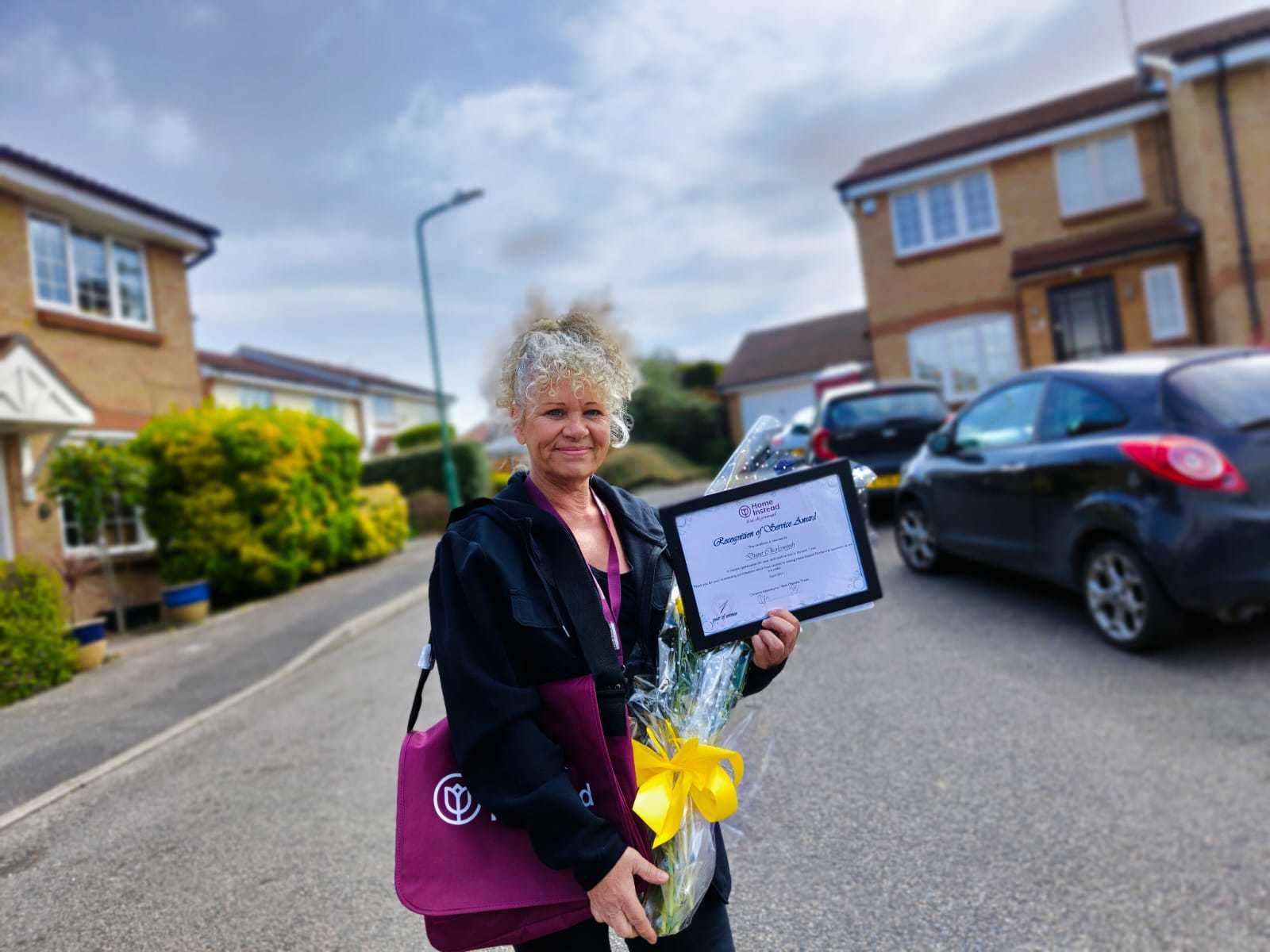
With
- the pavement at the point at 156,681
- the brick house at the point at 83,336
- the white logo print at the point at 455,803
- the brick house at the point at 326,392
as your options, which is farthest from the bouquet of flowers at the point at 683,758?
the brick house at the point at 326,392

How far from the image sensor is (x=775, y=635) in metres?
1.81

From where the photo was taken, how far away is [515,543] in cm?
172

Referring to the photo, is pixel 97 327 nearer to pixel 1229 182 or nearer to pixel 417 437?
pixel 1229 182

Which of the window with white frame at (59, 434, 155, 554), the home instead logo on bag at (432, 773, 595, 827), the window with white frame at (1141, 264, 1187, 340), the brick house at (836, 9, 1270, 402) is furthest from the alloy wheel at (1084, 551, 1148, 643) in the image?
the window with white frame at (1141, 264, 1187, 340)

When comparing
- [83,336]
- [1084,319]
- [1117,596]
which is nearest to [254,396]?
[83,336]

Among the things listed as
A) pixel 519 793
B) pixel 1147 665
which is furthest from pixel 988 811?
pixel 519 793

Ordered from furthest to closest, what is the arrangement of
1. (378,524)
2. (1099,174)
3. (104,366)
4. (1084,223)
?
(1084,223), (1099,174), (378,524), (104,366)

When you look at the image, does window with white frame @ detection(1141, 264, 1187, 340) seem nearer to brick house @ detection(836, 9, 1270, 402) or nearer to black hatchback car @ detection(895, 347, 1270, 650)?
brick house @ detection(836, 9, 1270, 402)

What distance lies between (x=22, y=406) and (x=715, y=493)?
10437 millimetres

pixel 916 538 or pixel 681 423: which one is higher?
pixel 681 423

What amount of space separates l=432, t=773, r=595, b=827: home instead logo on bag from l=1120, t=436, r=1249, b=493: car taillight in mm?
4304

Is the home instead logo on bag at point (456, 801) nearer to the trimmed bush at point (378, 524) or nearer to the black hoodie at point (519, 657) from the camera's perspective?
the black hoodie at point (519, 657)

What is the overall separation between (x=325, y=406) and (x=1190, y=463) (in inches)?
1305

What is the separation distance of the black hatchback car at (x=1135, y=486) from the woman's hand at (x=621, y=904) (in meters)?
4.21
